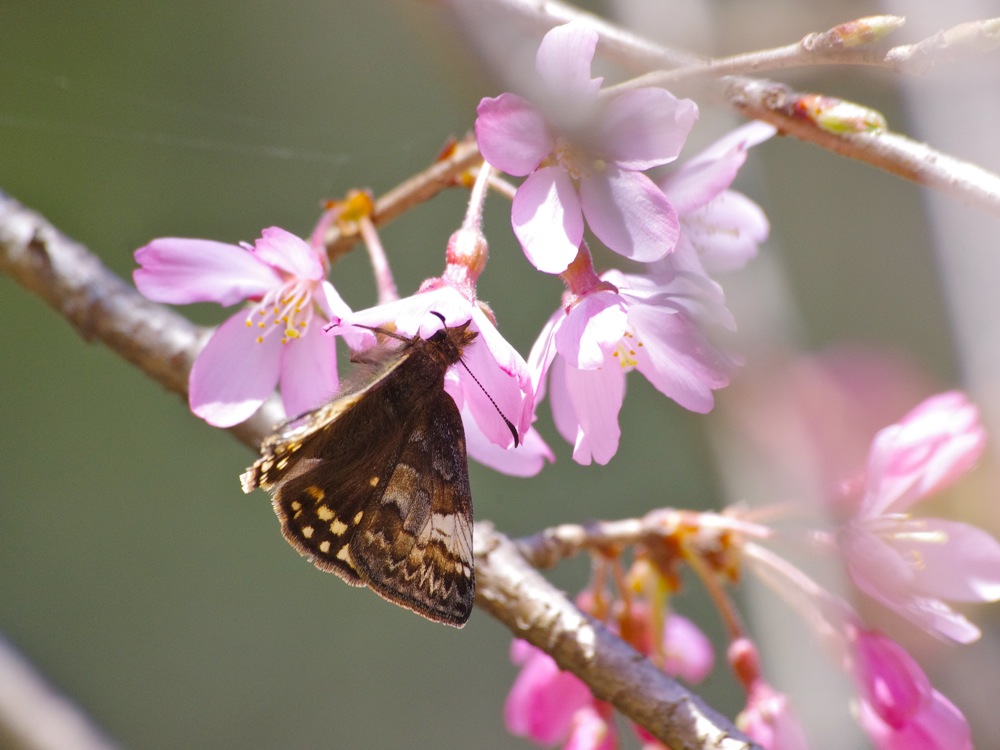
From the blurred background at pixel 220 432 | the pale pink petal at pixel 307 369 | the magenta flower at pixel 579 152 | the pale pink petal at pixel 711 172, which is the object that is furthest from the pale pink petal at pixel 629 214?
the blurred background at pixel 220 432

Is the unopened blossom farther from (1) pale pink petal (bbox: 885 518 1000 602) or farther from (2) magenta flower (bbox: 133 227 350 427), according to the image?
(2) magenta flower (bbox: 133 227 350 427)

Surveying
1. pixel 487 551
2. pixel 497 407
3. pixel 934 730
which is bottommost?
pixel 934 730

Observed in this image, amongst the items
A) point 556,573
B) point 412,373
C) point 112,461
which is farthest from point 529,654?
point 112,461

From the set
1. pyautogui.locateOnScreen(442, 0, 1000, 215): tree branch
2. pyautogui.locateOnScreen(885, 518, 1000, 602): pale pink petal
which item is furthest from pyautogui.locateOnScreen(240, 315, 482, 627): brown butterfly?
pyautogui.locateOnScreen(885, 518, 1000, 602): pale pink petal

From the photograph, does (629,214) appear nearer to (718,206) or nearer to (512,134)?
(512,134)

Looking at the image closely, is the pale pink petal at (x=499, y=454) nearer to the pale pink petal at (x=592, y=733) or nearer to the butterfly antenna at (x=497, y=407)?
the butterfly antenna at (x=497, y=407)

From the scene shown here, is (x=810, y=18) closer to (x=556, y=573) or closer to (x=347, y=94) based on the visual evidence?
(x=347, y=94)

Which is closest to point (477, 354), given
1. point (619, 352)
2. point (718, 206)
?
point (619, 352)
